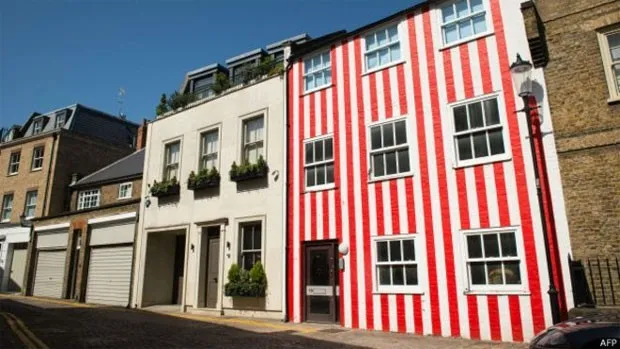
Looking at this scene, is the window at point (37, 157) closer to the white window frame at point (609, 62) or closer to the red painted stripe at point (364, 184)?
the red painted stripe at point (364, 184)

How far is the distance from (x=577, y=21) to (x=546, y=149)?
3225mm

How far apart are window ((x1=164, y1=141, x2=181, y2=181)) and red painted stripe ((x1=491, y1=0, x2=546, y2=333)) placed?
1338 centimetres

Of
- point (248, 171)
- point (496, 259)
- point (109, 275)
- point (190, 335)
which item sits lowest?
point (190, 335)

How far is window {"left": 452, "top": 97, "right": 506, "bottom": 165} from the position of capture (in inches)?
410

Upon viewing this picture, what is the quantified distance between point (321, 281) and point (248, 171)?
15.6 ft

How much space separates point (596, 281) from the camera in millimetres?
8562

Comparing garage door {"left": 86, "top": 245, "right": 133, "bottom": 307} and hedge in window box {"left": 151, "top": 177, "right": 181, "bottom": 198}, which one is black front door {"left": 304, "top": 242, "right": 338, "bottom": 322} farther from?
garage door {"left": 86, "top": 245, "right": 133, "bottom": 307}

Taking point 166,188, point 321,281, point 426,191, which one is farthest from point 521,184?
point 166,188

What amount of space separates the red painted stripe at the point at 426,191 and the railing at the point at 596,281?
3.01 metres

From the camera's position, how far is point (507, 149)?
10141 mm

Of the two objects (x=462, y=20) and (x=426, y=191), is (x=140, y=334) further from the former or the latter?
(x=462, y=20)

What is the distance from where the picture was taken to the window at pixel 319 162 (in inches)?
523

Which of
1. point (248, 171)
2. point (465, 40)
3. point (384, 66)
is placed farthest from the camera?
point (248, 171)

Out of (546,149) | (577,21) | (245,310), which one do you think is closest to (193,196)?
(245,310)
